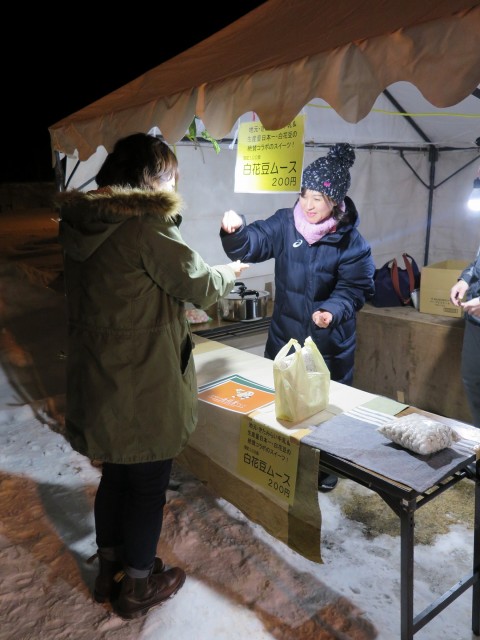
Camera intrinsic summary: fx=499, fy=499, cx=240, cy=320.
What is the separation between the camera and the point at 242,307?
14.4ft

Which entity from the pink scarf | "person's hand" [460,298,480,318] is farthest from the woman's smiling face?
"person's hand" [460,298,480,318]

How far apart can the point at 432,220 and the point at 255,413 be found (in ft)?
17.7

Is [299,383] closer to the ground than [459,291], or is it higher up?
closer to the ground

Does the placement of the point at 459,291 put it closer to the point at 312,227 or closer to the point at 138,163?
the point at 312,227

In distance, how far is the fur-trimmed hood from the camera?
5.47 ft

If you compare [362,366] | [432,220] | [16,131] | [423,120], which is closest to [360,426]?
[362,366]

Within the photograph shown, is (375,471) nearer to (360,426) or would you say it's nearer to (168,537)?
(360,426)

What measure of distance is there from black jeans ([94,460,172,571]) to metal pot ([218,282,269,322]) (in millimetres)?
2493

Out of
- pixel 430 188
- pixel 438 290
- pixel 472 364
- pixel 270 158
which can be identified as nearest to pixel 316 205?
pixel 270 158

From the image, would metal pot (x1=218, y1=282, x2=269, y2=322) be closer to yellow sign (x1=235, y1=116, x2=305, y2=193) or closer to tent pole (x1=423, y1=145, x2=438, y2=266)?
yellow sign (x1=235, y1=116, x2=305, y2=193)

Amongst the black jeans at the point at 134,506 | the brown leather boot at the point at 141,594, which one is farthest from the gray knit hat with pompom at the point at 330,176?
the brown leather boot at the point at 141,594

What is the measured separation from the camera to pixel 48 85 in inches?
1235

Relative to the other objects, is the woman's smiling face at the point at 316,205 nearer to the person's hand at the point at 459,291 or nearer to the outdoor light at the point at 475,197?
the person's hand at the point at 459,291

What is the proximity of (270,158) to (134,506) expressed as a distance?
1.59 m
